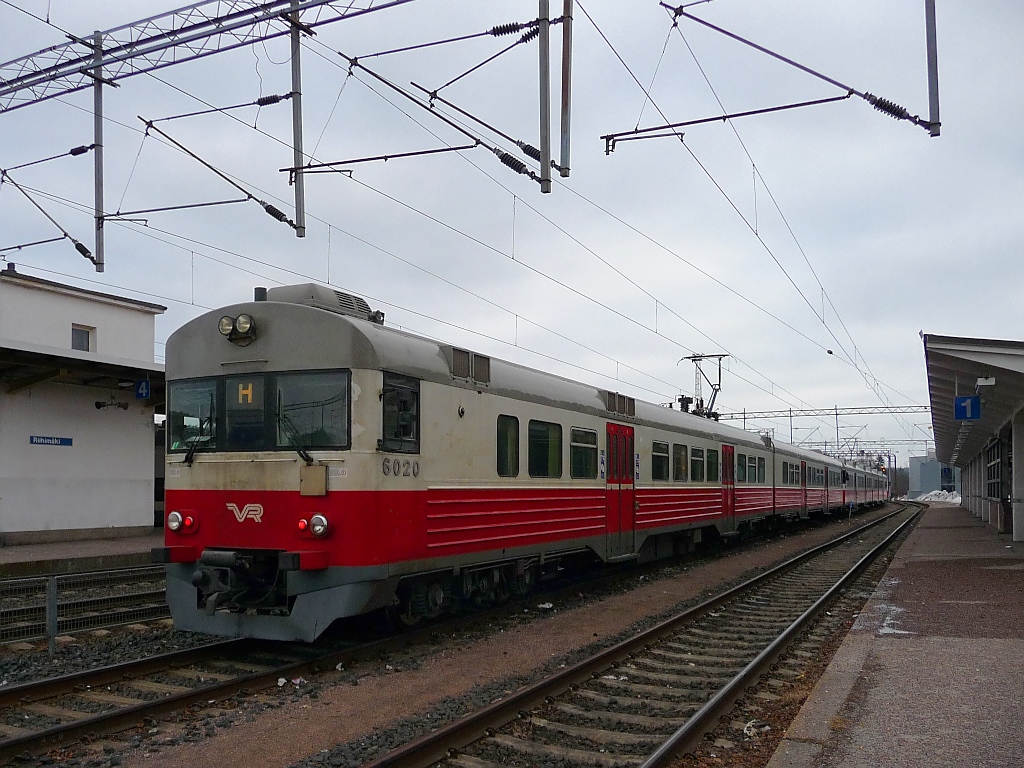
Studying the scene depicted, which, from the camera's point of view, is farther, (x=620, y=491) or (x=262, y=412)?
(x=620, y=491)

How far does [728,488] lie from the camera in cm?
2072

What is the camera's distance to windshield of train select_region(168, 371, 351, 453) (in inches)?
332

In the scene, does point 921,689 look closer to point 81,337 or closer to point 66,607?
point 66,607

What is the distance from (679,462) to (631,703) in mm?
10439

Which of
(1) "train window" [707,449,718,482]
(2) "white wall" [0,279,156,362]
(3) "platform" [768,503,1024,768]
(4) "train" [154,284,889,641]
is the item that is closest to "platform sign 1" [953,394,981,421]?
(1) "train window" [707,449,718,482]

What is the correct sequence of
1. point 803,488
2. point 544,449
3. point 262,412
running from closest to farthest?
1. point 262,412
2. point 544,449
3. point 803,488

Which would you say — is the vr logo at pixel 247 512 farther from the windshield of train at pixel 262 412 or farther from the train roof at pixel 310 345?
the train roof at pixel 310 345

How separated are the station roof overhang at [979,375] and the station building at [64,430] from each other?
15.8m

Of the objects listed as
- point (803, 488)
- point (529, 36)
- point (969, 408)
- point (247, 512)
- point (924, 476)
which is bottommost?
point (924, 476)

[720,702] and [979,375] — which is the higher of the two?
[979,375]

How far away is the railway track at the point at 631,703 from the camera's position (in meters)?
5.86

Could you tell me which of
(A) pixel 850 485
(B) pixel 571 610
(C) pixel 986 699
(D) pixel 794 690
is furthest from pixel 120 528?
(A) pixel 850 485

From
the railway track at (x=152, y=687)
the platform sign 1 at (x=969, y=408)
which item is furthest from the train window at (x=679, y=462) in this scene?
the railway track at (x=152, y=687)

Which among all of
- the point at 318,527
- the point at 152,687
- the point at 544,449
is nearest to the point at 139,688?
the point at 152,687
